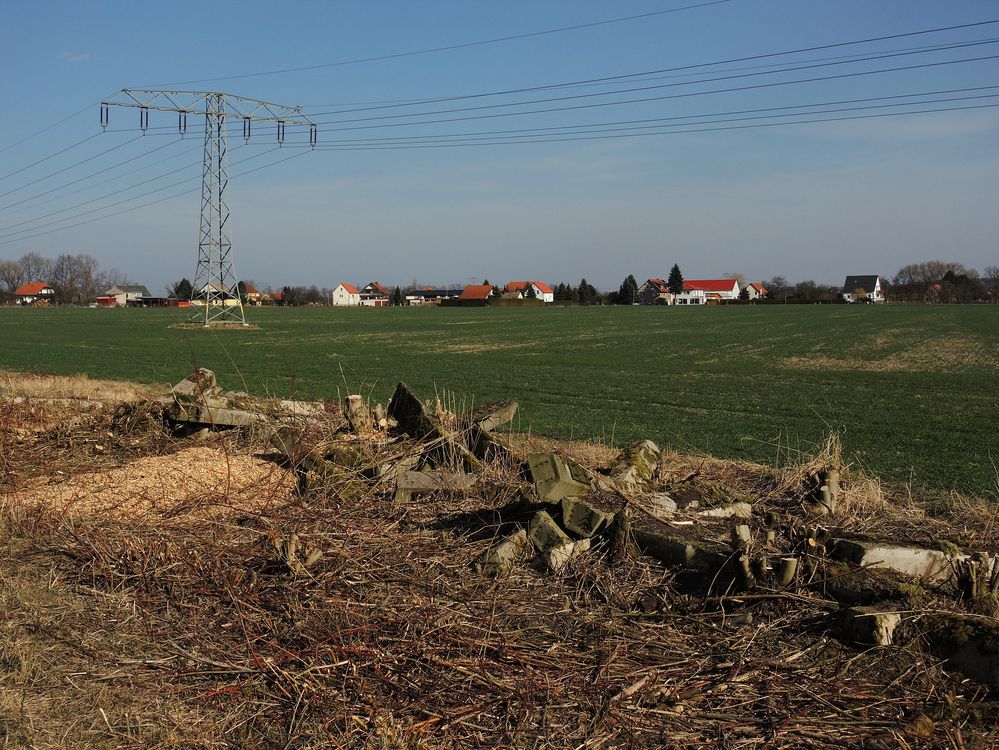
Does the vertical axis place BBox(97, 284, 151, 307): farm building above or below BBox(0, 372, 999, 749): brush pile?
above

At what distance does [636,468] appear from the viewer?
7469mm

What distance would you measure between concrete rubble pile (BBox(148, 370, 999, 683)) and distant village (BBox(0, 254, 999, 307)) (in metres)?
131

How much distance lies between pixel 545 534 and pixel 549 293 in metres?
191

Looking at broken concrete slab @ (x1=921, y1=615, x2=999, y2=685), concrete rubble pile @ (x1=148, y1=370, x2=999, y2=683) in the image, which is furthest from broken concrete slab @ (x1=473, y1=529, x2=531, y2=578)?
broken concrete slab @ (x1=921, y1=615, x2=999, y2=685)

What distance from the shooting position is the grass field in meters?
14.2

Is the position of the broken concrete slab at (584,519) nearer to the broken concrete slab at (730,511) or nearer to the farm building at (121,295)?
the broken concrete slab at (730,511)

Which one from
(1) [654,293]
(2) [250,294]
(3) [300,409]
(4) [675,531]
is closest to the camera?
(4) [675,531]

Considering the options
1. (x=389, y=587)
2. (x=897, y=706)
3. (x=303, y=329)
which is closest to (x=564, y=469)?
(x=389, y=587)

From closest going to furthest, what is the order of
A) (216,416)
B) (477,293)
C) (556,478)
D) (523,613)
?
1. (523,613)
2. (556,478)
3. (216,416)
4. (477,293)

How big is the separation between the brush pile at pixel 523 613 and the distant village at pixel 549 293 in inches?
5223

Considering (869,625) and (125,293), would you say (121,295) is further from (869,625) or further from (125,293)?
(869,625)

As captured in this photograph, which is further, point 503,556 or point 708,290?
point 708,290

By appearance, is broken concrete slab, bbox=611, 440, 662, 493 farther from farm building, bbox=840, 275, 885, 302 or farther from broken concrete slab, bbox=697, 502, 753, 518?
farm building, bbox=840, 275, 885, 302

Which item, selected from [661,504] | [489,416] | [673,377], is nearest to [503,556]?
[661,504]
